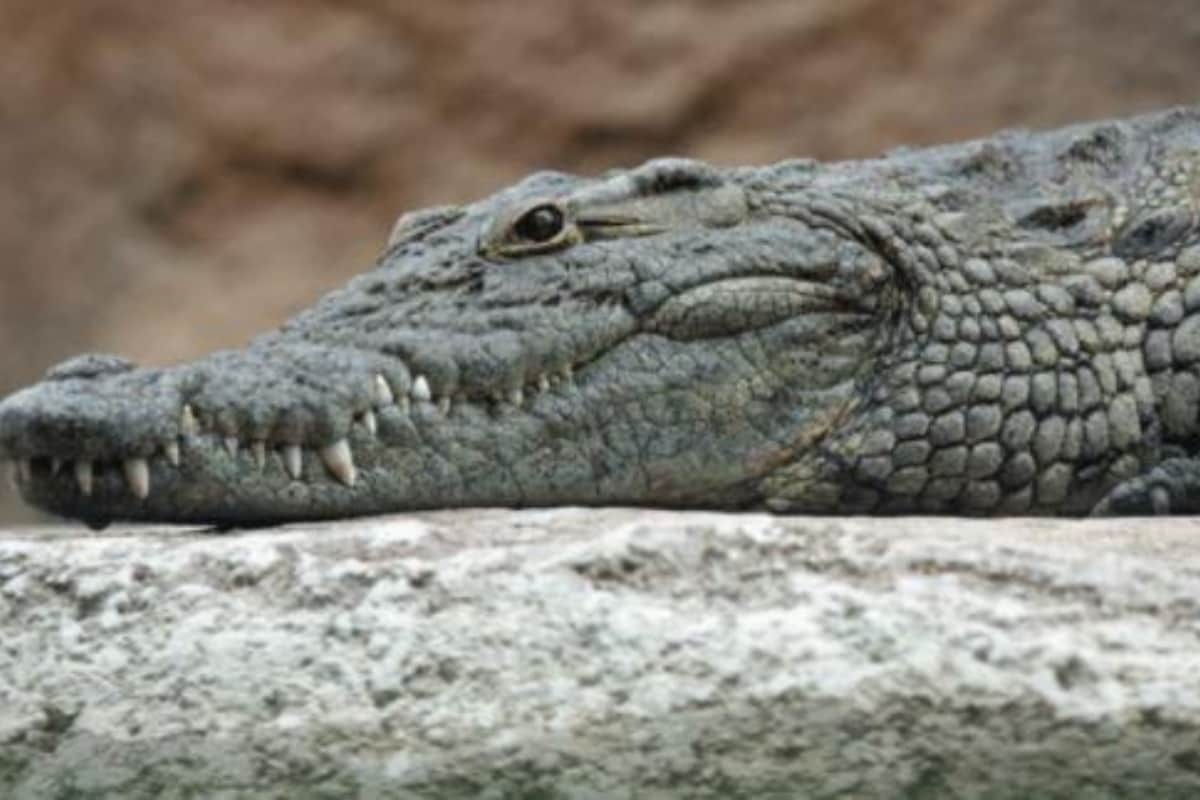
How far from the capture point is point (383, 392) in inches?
148

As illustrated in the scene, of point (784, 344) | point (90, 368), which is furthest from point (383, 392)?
point (784, 344)

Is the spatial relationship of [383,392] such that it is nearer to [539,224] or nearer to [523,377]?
[523,377]

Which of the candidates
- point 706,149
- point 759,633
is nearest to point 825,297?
point 759,633

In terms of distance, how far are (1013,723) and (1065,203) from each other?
5.98 feet

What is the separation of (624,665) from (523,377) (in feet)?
3.43

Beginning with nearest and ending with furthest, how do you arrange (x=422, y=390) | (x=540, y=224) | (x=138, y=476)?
(x=138, y=476)
(x=422, y=390)
(x=540, y=224)

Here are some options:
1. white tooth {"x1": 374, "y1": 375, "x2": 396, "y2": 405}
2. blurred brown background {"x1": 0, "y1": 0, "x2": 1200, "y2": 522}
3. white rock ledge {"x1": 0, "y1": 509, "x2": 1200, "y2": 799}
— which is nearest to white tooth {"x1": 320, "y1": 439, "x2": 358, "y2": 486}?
white tooth {"x1": 374, "y1": 375, "x2": 396, "y2": 405}

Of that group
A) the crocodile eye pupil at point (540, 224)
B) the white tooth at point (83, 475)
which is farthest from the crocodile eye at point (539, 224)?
the white tooth at point (83, 475)

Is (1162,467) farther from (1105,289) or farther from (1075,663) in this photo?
(1075,663)

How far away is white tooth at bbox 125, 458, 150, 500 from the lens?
3.57 meters

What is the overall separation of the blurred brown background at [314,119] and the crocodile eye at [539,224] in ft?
15.3

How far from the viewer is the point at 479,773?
292cm

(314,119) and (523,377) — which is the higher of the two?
(314,119)

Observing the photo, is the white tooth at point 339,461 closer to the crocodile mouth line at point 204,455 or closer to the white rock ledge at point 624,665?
the crocodile mouth line at point 204,455
